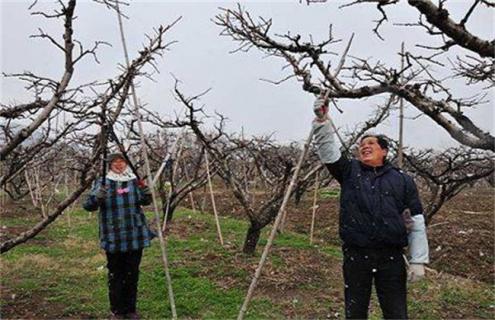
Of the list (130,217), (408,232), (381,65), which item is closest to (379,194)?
(408,232)

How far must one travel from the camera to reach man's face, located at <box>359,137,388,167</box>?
11.1 feet

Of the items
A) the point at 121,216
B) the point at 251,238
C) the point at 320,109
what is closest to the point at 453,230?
the point at 251,238

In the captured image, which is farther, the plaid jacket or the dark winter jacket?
the plaid jacket

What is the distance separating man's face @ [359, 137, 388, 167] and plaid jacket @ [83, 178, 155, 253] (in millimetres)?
2064

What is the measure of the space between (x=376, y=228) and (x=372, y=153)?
541 mm

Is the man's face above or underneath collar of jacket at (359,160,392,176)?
above

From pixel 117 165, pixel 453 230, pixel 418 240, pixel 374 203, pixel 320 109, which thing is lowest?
pixel 453 230

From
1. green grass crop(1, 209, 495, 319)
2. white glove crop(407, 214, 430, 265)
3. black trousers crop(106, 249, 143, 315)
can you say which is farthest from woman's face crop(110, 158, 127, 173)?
white glove crop(407, 214, 430, 265)

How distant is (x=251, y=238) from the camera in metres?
7.71

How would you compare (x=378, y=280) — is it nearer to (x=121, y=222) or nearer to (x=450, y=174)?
(x=121, y=222)

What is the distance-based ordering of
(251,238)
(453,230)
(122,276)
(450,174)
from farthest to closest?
1. (453,230)
2. (251,238)
3. (450,174)
4. (122,276)

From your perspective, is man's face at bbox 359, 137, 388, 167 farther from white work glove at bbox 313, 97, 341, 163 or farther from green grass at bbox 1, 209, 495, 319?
green grass at bbox 1, 209, 495, 319

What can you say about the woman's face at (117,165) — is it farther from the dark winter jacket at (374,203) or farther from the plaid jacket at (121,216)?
the dark winter jacket at (374,203)

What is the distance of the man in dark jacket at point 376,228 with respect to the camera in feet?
10.3
